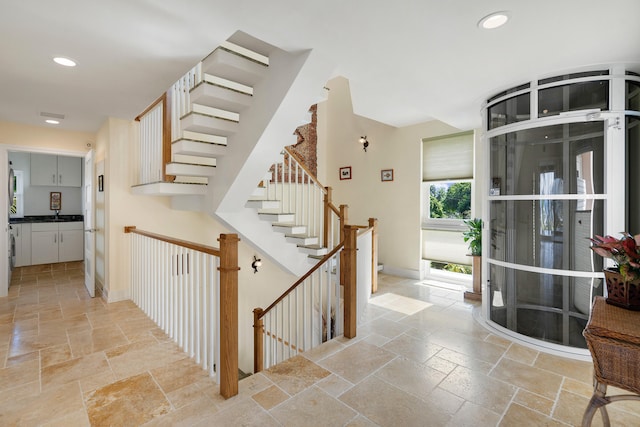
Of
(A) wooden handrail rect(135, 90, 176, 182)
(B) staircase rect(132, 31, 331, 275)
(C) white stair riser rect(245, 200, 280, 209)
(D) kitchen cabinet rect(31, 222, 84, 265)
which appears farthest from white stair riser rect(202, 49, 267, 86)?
(D) kitchen cabinet rect(31, 222, 84, 265)

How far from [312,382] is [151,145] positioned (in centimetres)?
349

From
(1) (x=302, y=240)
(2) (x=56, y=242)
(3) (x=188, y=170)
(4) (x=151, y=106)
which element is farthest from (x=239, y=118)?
(2) (x=56, y=242)

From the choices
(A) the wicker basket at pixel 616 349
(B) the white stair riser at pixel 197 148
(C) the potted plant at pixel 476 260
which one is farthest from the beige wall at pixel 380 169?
(A) the wicker basket at pixel 616 349

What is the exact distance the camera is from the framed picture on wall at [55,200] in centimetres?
715

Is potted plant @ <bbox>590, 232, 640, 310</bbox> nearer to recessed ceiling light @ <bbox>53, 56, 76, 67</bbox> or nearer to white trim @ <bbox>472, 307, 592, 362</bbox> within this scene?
white trim @ <bbox>472, 307, 592, 362</bbox>

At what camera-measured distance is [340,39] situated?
2268 millimetres

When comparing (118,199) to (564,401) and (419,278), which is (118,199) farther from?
(564,401)

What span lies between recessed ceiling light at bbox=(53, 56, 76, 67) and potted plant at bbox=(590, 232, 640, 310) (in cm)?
403

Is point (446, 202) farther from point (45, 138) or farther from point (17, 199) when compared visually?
point (17, 199)

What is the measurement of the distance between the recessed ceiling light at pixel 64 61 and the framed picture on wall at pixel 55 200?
592 centimetres

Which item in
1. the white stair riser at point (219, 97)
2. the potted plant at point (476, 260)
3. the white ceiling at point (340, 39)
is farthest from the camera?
the potted plant at point (476, 260)

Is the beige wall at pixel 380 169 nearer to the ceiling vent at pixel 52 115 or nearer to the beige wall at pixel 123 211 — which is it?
the beige wall at pixel 123 211

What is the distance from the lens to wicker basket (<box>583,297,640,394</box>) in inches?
49.9

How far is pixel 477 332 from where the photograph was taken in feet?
10.6
